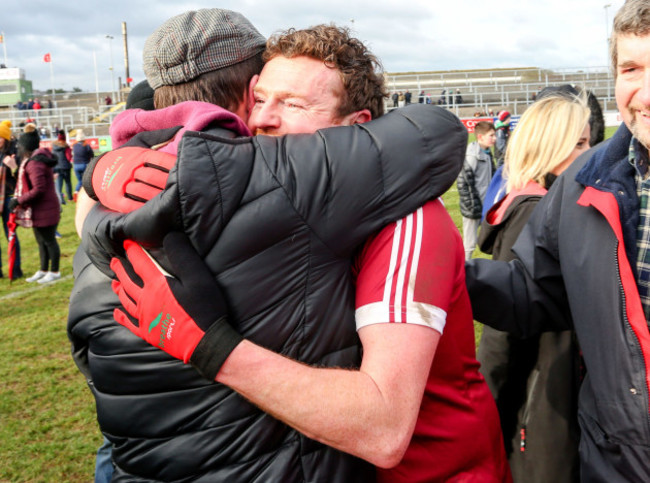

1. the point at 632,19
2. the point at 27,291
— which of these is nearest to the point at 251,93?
the point at 632,19

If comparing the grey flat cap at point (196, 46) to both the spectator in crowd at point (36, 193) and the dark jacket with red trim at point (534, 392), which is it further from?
the spectator in crowd at point (36, 193)

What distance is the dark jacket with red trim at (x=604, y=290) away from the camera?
1712mm

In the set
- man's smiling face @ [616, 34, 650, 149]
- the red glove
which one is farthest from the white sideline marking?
man's smiling face @ [616, 34, 650, 149]

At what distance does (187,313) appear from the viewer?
124cm

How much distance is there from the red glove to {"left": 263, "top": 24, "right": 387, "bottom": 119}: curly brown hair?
50cm

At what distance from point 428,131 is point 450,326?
515 mm

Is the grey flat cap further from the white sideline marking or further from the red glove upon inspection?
the white sideline marking

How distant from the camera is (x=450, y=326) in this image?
1.57 metres

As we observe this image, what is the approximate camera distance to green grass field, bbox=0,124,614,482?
4.25 meters

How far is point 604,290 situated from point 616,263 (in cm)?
9

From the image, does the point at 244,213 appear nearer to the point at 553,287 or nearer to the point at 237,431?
the point at 237,431

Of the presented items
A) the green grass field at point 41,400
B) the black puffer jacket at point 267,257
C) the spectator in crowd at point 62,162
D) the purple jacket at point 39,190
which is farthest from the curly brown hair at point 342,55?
the spectator in crowd at point 62,162

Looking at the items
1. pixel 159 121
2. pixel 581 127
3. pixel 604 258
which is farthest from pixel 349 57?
pixel 581 127

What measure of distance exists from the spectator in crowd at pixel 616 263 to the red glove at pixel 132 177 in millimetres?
1245
